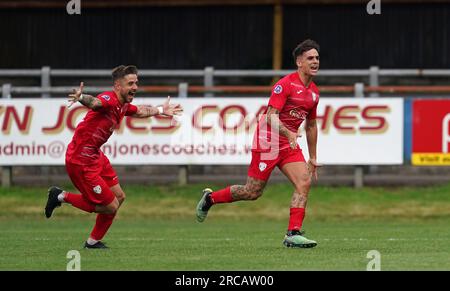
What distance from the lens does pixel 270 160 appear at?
14.8 metres

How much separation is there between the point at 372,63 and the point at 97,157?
20348 mm

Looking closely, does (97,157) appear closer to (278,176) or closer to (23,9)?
(278,176)

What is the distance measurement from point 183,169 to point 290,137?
33.2 ft

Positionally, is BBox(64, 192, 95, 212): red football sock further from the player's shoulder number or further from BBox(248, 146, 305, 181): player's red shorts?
BBox(248, 146, 305, 181): player's red shorts

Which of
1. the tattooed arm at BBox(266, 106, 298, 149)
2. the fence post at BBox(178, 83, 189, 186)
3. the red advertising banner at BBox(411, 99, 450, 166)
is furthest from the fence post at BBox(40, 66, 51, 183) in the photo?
the tattooed arm at BBox(266, 106, 298, 149)

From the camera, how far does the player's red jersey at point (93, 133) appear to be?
48.0ft

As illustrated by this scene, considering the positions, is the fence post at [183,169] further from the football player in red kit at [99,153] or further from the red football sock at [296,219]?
the red football sock at [296,219]

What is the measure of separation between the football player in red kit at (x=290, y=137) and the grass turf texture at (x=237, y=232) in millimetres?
564

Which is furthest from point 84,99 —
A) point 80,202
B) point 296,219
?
point 296,219

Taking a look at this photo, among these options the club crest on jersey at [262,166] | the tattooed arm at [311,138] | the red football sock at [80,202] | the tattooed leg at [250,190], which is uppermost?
the tattooed arm at [311,138]

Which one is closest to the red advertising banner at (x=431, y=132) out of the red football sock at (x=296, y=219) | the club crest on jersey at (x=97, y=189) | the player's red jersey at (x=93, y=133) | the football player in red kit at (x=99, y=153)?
the red football sock at (x=296, y=219)

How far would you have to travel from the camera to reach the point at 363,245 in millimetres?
15359

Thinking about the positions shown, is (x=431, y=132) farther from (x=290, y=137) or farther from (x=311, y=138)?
(x=290, y=137)

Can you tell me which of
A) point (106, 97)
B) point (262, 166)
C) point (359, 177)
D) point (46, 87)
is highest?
point (46, 87)
